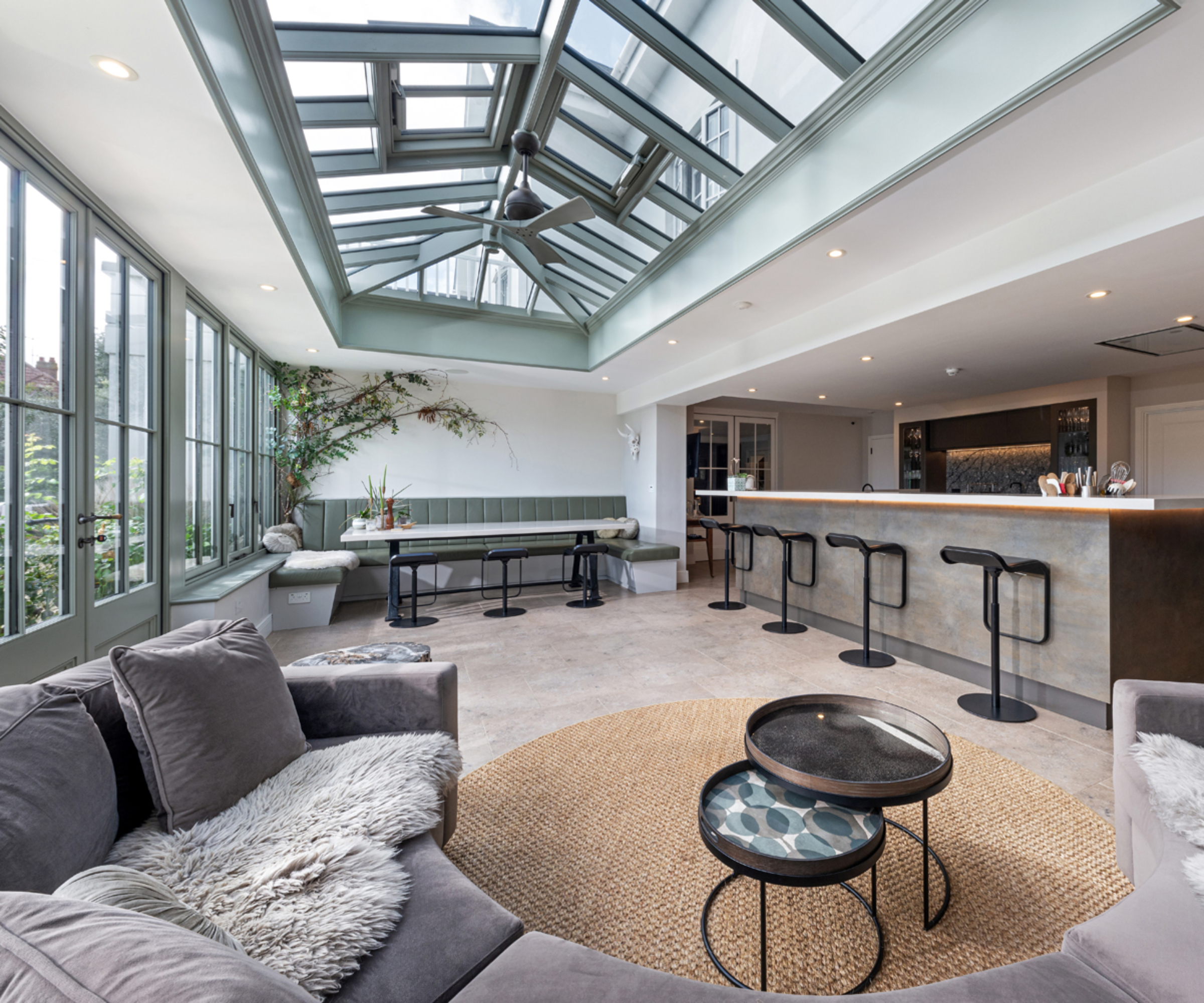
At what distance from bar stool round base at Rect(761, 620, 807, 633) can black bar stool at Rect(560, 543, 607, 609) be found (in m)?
1.69

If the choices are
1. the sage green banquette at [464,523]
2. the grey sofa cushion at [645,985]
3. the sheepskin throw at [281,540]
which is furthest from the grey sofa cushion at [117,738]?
the sheepskin throw at [281,540]

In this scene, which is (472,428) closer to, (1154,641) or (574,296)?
(574,296)

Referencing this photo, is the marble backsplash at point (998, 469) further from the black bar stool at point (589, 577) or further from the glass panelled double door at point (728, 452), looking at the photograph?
the black bar stool at point (589, 577)

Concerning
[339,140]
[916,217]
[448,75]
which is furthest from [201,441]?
Answer: [916,217]

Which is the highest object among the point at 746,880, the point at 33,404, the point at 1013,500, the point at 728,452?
the point at 728,452

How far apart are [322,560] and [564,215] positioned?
3611mm

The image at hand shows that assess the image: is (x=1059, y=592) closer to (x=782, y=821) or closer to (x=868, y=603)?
(x=868, y=603)

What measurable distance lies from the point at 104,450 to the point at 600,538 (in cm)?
467

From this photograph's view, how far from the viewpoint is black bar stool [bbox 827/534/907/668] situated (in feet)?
12.0

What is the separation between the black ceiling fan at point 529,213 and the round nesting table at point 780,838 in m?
2.90

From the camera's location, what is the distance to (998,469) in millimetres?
6695

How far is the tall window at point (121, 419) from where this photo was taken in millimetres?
2600

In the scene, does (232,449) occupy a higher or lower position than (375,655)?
higher

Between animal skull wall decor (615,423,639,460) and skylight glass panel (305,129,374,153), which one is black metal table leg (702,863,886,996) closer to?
skylight glass panel (305,129,374,153)
